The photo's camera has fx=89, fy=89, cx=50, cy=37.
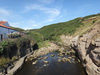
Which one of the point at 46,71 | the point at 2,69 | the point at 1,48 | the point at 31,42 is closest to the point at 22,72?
the point at 2,69

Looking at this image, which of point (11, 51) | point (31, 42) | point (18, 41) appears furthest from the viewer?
point (31, 42)

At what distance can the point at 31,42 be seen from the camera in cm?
3419

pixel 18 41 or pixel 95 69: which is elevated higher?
pixel 18 41

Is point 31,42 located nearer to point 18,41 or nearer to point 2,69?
point 18,41

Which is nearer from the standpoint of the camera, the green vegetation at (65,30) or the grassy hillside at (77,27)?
the grassy hillside at (77,27)

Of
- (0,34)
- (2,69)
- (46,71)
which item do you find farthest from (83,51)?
(0,34)

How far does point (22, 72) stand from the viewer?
60.2ft

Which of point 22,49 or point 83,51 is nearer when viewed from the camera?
point 83,51

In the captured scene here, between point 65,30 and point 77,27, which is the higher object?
point 77,27

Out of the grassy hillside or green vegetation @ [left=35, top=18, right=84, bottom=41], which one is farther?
green vegetation @ [left=35, top=18, right=84, bottom=41]

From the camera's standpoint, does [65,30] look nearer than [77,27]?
No

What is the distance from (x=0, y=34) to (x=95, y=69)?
26130 millimetres

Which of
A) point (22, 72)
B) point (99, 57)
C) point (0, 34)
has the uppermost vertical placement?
point (0, 34)

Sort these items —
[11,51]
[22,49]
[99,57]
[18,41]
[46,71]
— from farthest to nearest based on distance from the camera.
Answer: [22,49]
[18,41]
[11,51]
[46,71]
[99,57]
